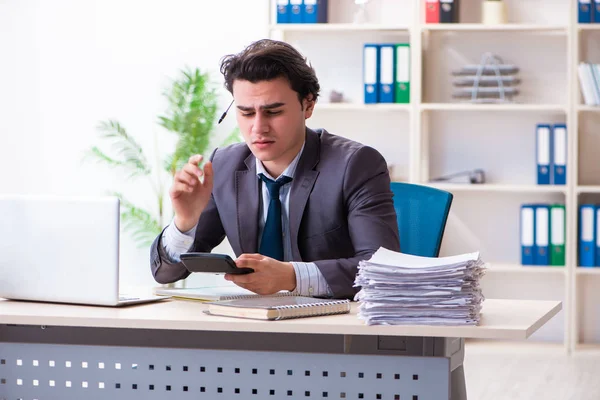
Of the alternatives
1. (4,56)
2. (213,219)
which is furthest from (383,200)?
(4,56)

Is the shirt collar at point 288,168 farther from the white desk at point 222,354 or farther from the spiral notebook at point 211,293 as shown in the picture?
the white desk at point 222,354

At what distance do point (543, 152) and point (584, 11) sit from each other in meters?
0.78

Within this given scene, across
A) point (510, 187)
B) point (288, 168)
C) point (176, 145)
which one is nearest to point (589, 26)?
point (510, 187)

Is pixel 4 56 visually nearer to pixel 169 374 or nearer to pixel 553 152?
pixel 553 152

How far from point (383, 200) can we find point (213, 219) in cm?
51

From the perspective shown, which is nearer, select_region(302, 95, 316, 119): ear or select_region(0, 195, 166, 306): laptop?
select_region(0, 195, 166, 306): laptop

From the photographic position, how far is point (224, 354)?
196 centimetres

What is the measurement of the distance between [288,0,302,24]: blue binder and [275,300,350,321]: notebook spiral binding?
337 cm

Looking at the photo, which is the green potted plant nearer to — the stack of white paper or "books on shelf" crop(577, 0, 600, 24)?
"books on shelf" crop(577, 0, 600, 24)

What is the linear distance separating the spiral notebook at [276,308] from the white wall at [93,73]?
363 cm

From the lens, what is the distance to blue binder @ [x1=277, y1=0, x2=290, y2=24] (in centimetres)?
512

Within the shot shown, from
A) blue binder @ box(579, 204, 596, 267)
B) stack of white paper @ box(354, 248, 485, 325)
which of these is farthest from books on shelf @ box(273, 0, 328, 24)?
stack of white paper @ box(354, 248, 485, 325)

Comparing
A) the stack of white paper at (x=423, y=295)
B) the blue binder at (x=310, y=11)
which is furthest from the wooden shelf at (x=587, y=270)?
the stack of white paper at (x=423, y=295)

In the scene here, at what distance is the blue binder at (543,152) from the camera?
195 inches
